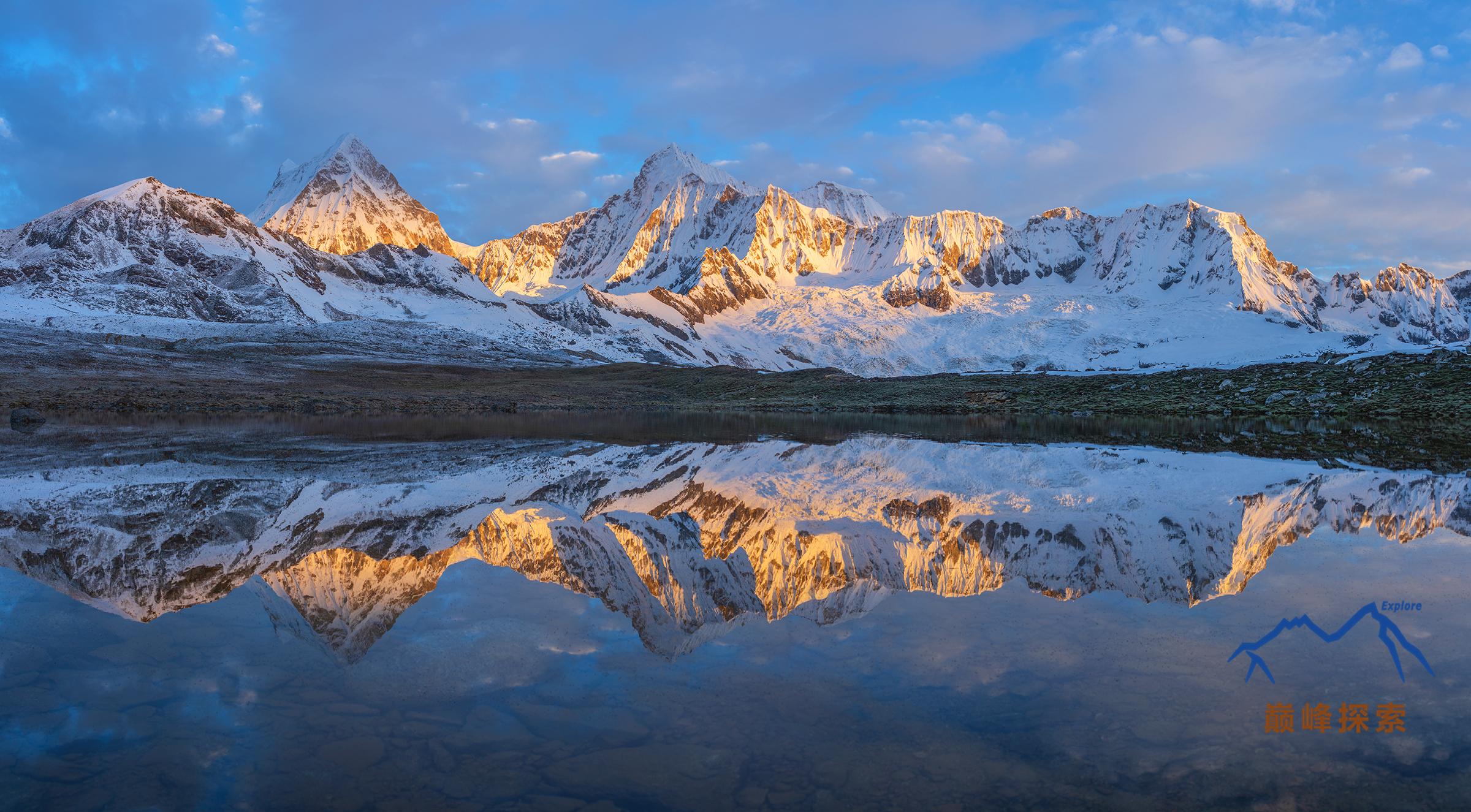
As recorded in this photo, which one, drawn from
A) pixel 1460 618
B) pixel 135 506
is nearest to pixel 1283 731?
pixel 1460 618

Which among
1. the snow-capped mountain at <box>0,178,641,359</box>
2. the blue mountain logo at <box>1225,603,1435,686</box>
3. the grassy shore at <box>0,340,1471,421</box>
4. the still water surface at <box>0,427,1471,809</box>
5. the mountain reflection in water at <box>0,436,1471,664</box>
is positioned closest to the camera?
the still water surface at <box>0,427,1471,809</box>

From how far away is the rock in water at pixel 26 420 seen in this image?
35.2m

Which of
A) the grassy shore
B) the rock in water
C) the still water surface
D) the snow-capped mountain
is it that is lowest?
the still water surface

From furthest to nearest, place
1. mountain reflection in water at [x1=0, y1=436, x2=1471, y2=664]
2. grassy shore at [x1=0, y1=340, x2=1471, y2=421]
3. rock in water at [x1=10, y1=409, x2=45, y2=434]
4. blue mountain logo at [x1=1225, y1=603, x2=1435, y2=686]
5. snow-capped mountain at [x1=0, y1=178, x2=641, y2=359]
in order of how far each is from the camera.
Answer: snow-capped mountain at [x1=0, y1=178, x2=641, y2=359], grassy shore at [x1=0, y1=340, x2=1471, y2=421], rock in water at [x1=10, y1=409, x2=45, y2=434], mountain reflection in water at [x1=0, y1=436, x2=1471, y2=664], blue mountain logo at [x1=1225, y1=603, x2=1435, y2=686]

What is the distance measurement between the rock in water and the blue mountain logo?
131ft

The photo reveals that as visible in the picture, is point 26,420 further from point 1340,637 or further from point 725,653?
point 1340,637

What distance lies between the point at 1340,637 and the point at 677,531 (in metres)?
8.19

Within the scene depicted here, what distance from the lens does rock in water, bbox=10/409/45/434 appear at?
35.2m

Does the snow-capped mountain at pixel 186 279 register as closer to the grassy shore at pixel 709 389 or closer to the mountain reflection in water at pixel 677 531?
the grassy shore at pixel 709 389

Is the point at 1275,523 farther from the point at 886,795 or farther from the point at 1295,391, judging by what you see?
the point at 1295,391

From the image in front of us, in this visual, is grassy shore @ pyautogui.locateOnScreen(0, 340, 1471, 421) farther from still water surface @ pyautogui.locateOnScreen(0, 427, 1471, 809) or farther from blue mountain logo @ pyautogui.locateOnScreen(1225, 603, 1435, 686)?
blue mountain logo @ pyautogui.locateOnScreen(1225, 603, 1435, 686)

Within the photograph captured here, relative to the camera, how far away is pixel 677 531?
12906mm

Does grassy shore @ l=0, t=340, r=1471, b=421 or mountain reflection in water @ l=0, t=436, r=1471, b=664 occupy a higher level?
grassy shore @ l=0, t=340, r=1471, b=421

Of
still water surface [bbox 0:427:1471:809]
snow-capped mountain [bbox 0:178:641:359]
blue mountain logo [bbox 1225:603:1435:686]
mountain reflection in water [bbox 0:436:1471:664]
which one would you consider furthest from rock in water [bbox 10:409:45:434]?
snow-capped mountain [bbox 0:178:641:359]
